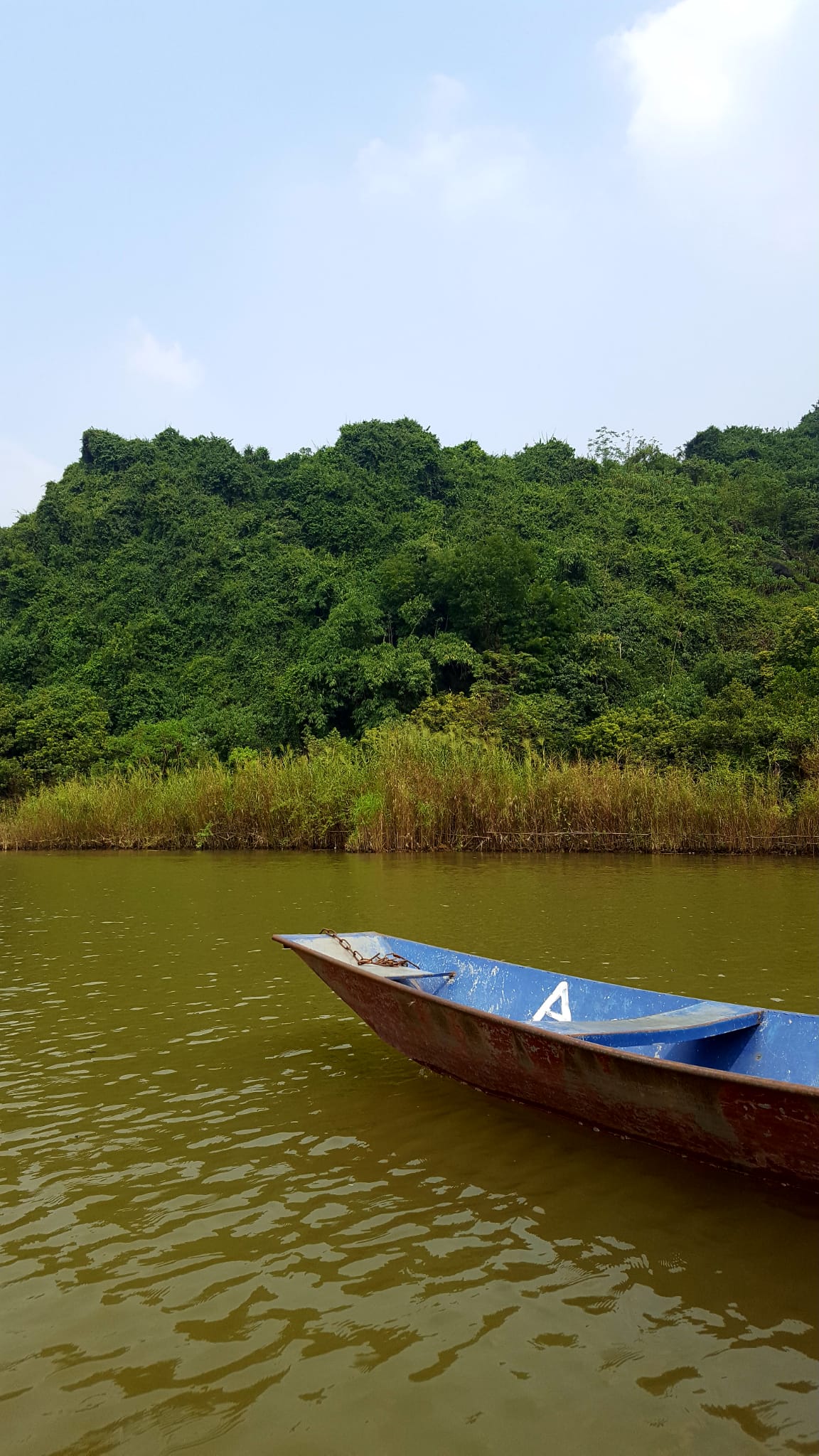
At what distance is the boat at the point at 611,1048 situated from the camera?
3.28 m

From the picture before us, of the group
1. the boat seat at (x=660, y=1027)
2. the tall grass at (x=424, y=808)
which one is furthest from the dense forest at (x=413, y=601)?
the boat seat at (x=660, y=1027)

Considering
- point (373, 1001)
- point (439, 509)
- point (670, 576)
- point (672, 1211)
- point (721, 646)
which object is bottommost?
point (672, 1211)

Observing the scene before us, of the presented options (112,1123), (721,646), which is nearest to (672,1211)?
(112,1123)

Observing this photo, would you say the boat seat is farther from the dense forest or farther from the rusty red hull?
the dense forest

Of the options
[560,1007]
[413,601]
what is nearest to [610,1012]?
[560,1007]

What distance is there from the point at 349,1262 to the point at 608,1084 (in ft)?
3.84

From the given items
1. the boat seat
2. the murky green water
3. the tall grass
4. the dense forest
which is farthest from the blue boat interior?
the dense forest

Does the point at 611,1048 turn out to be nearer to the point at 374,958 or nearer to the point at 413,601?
the point at 374,958

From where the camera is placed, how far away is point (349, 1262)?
2.98 meters

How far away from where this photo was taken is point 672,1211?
3.30 meters

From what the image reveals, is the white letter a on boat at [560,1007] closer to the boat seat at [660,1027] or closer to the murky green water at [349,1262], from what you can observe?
the murky green water at [349,1262]

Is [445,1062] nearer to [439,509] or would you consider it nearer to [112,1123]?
[112,1123]

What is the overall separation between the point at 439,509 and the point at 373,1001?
1175 inches

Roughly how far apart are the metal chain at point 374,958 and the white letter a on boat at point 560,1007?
2.27 ft
